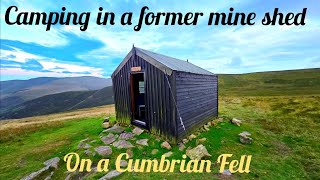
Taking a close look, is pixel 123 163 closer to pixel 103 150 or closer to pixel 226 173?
pixel 103 150

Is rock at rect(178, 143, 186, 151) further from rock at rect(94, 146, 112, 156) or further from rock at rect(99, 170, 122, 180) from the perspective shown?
rock at rect(94, 146, 112, 156)

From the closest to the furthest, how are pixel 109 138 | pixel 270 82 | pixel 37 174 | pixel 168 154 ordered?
pixel 37 174 → pixel 168 154 → pixel 109 138 → pixel 270 82

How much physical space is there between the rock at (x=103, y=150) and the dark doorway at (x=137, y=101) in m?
3.39

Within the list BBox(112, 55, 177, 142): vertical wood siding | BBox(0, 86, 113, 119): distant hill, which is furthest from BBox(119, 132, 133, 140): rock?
BBox(0, 86, 113, 119): distant hill

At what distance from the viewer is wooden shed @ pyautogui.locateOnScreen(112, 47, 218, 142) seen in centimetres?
1252

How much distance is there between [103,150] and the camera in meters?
12.4

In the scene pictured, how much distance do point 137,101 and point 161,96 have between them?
5122mm

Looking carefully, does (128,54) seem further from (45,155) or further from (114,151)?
→ (45,155)

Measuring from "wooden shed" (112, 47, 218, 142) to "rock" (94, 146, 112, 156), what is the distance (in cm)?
328

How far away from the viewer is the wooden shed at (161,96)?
12.5 meters

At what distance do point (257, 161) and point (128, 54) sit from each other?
11.5 meters

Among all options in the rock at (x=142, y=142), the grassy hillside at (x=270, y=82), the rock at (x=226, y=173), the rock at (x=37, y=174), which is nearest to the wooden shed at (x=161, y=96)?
the rock at (x=142, y=142)

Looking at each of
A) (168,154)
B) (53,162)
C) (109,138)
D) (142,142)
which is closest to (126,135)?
(109,138)

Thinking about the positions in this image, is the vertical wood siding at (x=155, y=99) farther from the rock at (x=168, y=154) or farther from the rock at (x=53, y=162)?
the rock at (x=53, y=162)
